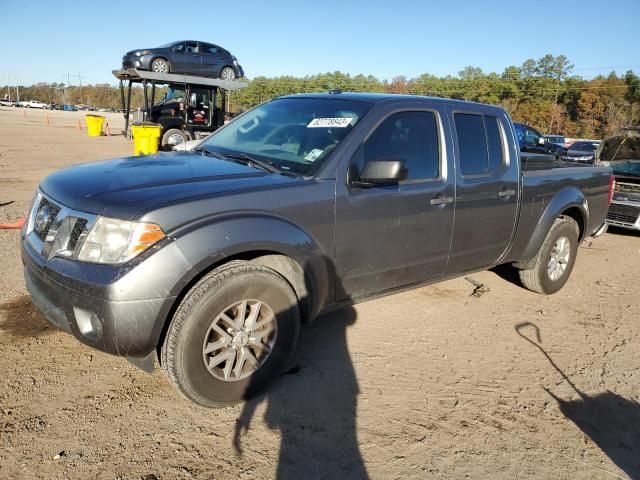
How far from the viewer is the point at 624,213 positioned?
8.39 meters

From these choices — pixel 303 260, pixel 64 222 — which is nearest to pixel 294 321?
pixel 303 260

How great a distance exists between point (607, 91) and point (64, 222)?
71481 millimetres

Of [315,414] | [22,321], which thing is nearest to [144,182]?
[315,414]

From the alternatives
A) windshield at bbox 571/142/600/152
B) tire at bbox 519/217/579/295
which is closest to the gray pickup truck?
tire at bbox 519/217/579/295

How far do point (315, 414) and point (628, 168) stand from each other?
8.87m

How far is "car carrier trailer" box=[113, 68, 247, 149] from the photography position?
1759 cm

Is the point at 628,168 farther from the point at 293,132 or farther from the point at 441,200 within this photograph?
the point at 293,132

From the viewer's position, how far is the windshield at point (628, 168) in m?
8.98

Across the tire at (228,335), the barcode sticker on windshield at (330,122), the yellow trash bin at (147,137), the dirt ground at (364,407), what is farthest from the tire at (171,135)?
the tire at (228,335)

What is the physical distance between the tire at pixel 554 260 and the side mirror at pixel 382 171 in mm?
2522

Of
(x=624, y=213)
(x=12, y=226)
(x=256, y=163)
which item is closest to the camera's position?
(x=256, y=163)

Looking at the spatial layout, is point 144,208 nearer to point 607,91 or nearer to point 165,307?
point 165,307

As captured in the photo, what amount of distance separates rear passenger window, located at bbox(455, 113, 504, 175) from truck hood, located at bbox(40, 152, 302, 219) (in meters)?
1.68

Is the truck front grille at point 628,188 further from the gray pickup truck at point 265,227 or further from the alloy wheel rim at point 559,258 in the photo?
the gray pickup truck at point 265,227
